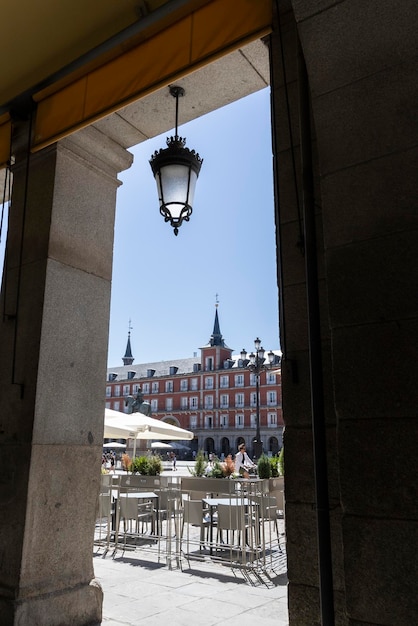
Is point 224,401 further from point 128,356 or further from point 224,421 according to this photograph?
point 128,356

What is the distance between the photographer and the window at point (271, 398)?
53.3 meters

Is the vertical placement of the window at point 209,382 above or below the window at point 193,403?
above

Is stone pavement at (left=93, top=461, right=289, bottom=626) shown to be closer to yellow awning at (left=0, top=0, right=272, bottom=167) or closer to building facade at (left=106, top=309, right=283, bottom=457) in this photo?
yellow awning at (left=0, top=0, right=272, bottom=167)

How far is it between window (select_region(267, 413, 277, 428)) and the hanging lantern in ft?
169

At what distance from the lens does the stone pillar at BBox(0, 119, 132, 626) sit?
10.5 ft

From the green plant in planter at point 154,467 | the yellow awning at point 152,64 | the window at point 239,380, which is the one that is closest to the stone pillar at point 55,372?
the yellow awning at point 152,64

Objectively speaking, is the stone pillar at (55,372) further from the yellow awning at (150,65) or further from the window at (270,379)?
the window at (270,379)

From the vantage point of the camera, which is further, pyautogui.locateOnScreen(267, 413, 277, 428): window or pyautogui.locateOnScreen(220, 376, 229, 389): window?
pyautogui.locateOnScreen(220, 376, 229, 389): window

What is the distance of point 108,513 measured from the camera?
6762 millimetres

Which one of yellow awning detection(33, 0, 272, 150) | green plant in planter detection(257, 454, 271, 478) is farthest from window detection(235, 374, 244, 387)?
yellow awning detection(33, 0, 272, 150)

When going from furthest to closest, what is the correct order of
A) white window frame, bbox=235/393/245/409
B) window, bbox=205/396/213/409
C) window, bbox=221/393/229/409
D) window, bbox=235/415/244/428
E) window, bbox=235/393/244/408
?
window, bbox=205/396/213/409 → window, bbox=221/393/229/409 → window, bbox=235/393/244/408 → white window frame, bbox=235/393/245/409 → window, bbox=235/415/244/428

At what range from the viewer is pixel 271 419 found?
5362 cm

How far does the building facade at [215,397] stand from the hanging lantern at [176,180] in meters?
47.4

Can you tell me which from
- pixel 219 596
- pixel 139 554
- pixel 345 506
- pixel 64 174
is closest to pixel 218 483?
pixel 139 554
